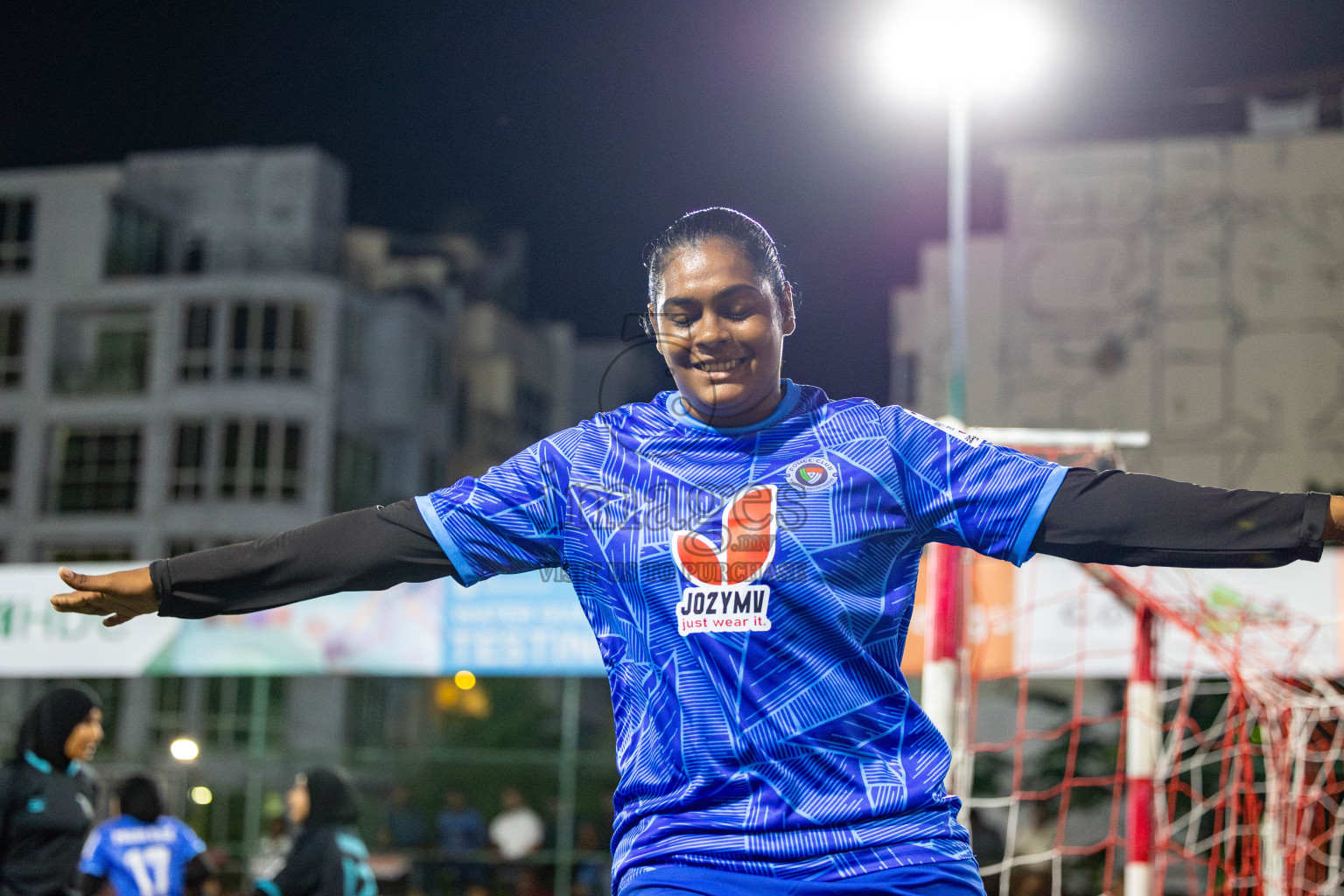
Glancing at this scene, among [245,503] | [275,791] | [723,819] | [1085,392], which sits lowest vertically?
[275,791]

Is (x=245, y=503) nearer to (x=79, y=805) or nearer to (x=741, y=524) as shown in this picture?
(x=79, y=805)

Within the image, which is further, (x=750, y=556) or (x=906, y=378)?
(x=906, y=378)

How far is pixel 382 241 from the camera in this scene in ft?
115

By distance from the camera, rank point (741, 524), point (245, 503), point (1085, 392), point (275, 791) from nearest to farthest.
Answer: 1. point (741, 524)
2. point (275, 791)
3. point (1085, 392)
4. point (245, 503)

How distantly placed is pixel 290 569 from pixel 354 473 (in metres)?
30.3

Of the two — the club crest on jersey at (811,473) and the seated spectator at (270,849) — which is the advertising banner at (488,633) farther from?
the club crest on jersey at (811,473)

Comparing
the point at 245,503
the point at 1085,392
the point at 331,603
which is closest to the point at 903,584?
the point at 331,603

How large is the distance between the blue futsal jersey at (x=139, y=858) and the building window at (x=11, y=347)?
24.9 metres

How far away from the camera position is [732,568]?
2.06 metres

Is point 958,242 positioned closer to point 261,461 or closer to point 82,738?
point 82,738

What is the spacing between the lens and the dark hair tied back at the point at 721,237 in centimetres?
224

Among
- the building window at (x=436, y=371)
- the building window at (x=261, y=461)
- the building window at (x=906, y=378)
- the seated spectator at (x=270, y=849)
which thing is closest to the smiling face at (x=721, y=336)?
the seated spectator at (x=270, y=849)

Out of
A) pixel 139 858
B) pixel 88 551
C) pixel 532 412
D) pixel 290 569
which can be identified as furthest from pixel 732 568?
pixel 532 412

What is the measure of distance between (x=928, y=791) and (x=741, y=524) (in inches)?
17.0
